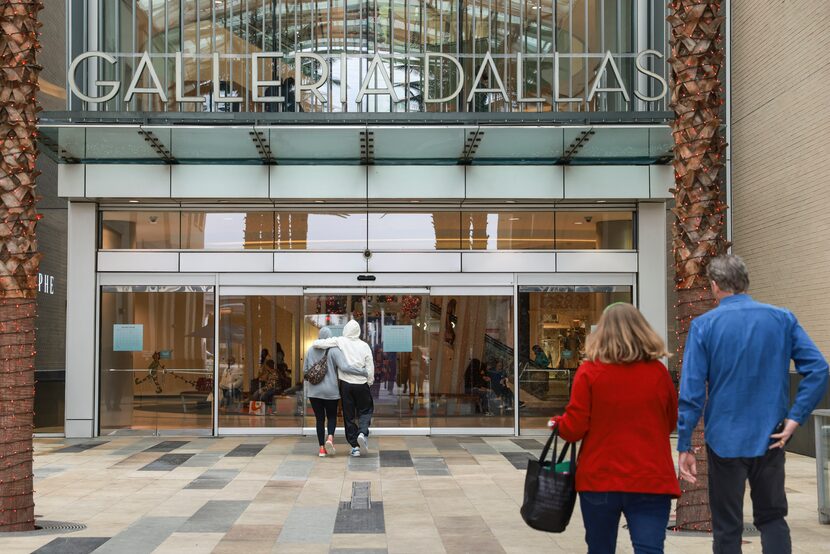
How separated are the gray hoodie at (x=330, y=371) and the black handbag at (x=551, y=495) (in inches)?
359

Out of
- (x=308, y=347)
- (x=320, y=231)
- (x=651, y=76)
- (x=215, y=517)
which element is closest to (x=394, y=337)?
(x=308, y=347)

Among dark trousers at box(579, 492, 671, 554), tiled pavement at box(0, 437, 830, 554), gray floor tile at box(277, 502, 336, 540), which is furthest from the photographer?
gray floor tile at box(277, 502, 336, 540)

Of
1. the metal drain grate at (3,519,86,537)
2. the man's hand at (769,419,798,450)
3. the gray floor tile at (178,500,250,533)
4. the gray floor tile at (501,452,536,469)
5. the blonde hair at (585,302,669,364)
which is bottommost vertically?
the gray floor tile at (501,452,536,469)

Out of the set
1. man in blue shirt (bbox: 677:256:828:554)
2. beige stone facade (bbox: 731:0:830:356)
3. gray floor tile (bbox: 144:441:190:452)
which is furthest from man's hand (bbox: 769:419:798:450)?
gray floor tile (bbox: 144:441:190:452)

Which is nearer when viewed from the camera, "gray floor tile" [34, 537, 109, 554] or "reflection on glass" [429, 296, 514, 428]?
"gray floor tile" [34, 537, 109, 554]

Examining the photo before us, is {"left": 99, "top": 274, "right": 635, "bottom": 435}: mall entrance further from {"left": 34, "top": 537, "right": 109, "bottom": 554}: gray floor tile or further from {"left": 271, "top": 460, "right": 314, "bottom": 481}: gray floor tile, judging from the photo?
{"left": 34, "top": 537, "right": 109, "bottom": 554}: gray floor tile

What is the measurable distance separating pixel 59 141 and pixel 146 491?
23.4 feet

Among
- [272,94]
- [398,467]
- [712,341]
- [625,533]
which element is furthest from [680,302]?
[272,94]

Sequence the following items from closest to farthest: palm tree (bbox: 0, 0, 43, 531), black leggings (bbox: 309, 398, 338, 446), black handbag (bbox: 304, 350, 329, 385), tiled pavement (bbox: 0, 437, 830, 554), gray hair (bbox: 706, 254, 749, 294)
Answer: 1. gray hair (bbox: 706, 254, 749, 294)
2. tiled pavement (bbox: 0, 437, 830, 554)
3. palm tree (bbox: 0, 0, 43, 531)
4. black handbag (bbox: 304, 350, 329, 385)
5. black leggings (bbox: 309, 398, 338, 446)

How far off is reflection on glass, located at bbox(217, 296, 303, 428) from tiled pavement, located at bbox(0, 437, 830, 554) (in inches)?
52.3

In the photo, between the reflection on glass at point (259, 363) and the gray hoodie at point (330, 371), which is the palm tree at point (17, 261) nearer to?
the gray hoodie at point (330, 371)

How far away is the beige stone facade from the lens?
1504cm

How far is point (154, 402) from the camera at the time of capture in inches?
695

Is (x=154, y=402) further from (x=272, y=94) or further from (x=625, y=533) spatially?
(x=625, y=533)
